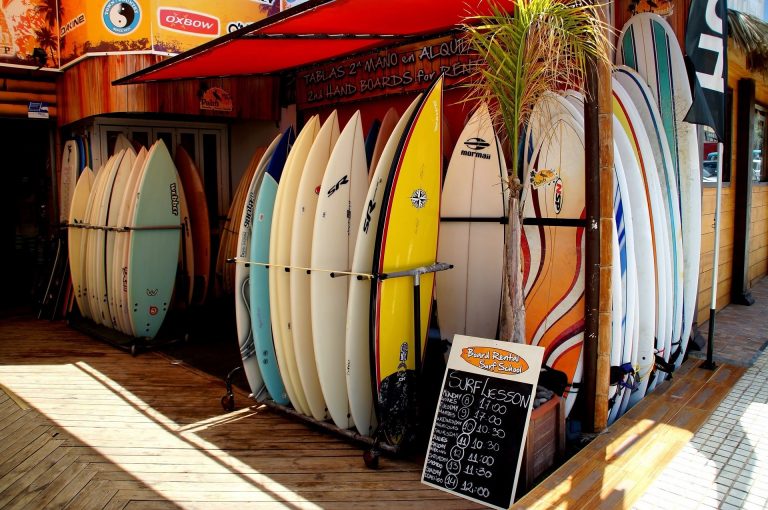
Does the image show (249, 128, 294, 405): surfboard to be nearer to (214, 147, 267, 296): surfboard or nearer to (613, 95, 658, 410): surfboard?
(613, 95, 658, 410): surfboard

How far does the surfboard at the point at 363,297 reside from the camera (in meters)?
2.88

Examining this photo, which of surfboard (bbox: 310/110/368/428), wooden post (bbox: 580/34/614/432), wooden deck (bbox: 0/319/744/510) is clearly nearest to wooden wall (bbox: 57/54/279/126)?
wooden deck (bbox: 0/319/744/510)

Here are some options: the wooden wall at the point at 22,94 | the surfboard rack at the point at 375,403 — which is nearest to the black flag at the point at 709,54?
the surfboard rack at the point at 375,403

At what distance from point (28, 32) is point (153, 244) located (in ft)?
9.69

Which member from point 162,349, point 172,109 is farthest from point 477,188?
point 172,109

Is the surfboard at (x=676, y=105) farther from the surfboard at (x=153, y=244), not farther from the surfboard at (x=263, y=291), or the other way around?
the surfboard at (x=153, y=244)

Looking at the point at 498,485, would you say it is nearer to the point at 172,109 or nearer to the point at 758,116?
the point at 172,109

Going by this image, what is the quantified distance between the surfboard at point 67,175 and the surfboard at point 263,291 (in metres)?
3.79

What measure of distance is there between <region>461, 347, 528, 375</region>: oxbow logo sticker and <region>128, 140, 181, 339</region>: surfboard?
10.8ft

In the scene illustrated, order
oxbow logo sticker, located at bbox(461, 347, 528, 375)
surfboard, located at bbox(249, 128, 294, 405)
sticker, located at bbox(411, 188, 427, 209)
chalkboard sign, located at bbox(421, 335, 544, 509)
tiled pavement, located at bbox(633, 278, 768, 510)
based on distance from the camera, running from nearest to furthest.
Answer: tiled pavement, located at bbox(633, 278, 768, 510)
chalkboard sign, located at bbox(421, 335, 544, 509)
oxbow logo sticker, located at bbox(461, 347, 528, 375)
sticker, located at bbox(411, 188, 427, 209)
surfboard, located at bbox(249, 128, 294, 405)

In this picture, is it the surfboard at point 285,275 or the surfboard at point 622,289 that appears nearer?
the surfboard at point 622,289

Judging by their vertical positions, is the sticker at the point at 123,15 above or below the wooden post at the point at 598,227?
above

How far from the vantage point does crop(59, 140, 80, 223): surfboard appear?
6359mm

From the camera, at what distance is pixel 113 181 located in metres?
5.34
